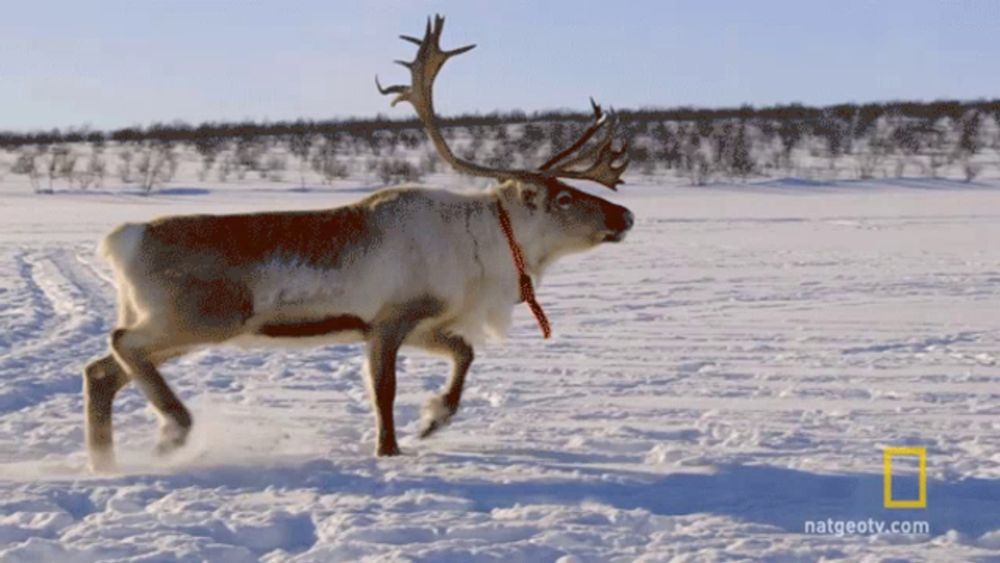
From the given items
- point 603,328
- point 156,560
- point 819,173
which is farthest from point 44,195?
point 156,560

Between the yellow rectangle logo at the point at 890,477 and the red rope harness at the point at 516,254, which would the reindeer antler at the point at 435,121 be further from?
the yellow rectangle logo at the point at 890,477

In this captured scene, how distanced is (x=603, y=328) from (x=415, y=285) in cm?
407

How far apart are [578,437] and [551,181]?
1.19 metres

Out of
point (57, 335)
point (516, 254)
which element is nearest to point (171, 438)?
point (516, 254)

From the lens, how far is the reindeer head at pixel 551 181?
594cm

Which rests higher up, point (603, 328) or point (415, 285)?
point (415, 285)

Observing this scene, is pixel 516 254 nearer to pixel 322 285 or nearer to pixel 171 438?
pixel 322 285

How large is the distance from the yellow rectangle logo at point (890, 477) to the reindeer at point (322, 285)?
172 cm

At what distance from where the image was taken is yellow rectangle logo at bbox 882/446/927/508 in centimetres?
434

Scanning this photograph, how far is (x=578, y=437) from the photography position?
5.69 m

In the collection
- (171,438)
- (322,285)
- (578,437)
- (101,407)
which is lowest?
(578,437)

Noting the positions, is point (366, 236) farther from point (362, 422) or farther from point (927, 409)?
point (927, 409)

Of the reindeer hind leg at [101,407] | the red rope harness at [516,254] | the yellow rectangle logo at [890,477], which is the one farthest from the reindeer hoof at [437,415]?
the yellow rectangle logo at [890,477]

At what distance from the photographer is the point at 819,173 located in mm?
30703
